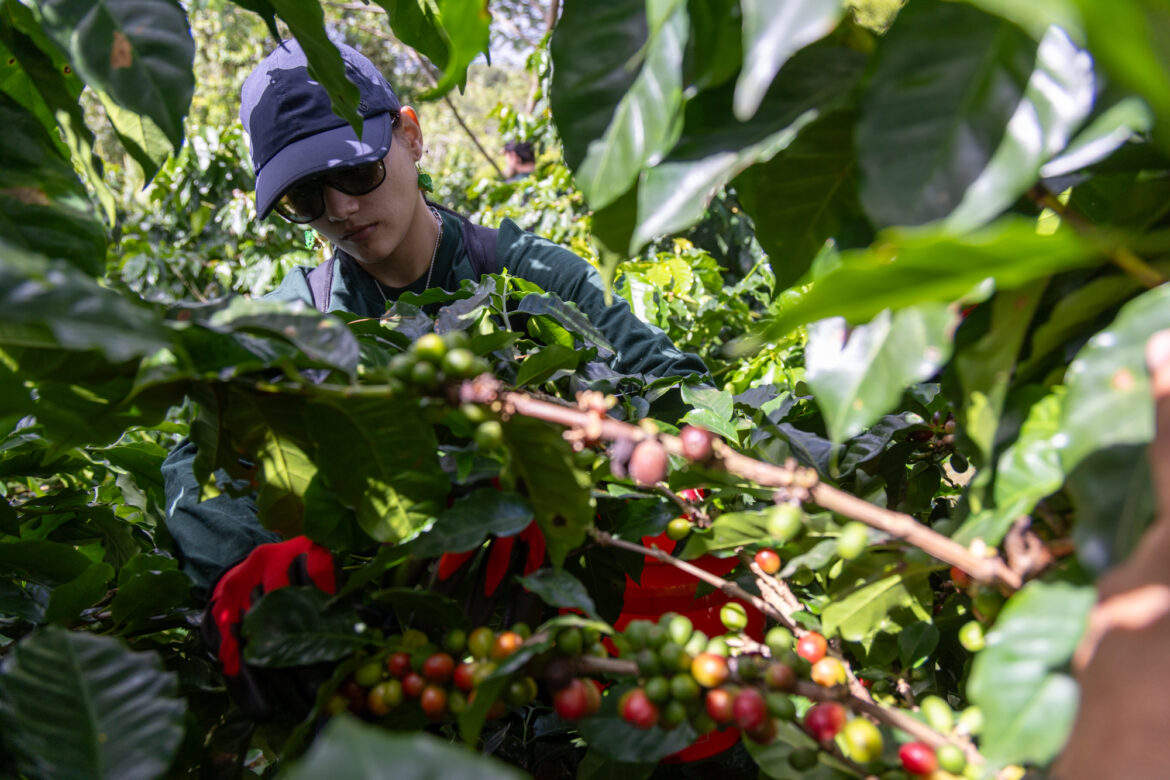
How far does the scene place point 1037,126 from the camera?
0.41 metres

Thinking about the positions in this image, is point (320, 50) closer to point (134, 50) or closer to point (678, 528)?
point (134, 50)

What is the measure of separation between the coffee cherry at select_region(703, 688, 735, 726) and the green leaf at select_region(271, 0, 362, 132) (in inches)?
22.0

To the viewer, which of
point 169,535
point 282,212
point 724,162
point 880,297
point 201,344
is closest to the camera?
point 880,297

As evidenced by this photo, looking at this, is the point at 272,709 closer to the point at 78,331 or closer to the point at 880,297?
the point at 78,331

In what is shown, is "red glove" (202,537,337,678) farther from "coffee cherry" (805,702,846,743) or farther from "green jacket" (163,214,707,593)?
"coffee cherry" (805,702,846,743)

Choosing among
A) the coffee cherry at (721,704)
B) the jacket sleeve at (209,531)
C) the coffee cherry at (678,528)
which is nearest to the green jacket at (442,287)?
the jacket sleeve at (209,531)

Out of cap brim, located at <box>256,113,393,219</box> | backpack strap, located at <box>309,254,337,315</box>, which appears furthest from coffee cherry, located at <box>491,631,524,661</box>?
backpack strap, located at <box>309,254,337,315</box>

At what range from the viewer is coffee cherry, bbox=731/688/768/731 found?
510 mm

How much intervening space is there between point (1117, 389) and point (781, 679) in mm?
276

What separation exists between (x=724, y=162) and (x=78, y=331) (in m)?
0.37

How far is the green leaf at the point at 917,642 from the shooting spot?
0.66 meters

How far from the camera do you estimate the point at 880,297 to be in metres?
0.37

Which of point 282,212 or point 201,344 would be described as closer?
point 201,344

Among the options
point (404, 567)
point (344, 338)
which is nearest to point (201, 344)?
point (344, 338)
